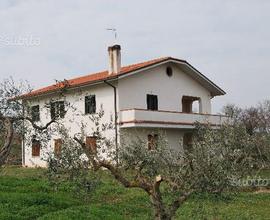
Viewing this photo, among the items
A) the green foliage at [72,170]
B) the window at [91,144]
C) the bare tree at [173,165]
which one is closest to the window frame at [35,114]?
the window at [91,144]

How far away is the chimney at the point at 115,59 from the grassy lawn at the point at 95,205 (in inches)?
564

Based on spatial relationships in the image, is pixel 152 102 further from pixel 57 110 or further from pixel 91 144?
pixel 91 144

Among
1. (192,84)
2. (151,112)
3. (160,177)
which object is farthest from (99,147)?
(192,84)

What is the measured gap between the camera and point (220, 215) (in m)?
14.6

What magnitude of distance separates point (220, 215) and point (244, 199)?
4.44m

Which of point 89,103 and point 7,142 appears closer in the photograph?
point 7,142

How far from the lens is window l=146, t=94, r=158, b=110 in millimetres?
32469

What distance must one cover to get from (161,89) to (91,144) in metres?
24.1

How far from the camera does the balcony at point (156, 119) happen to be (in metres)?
29.2

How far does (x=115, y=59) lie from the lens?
32.4m

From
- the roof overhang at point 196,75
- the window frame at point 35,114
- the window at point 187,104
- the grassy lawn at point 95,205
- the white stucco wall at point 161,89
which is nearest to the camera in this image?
the grassy lawn at point 95,205

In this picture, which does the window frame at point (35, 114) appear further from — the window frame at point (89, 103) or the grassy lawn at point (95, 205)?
the window frame at point (89, 103)

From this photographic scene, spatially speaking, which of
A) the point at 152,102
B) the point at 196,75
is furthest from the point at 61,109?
the point at 196,75

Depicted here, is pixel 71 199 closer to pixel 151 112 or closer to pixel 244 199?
pixel 244 199
